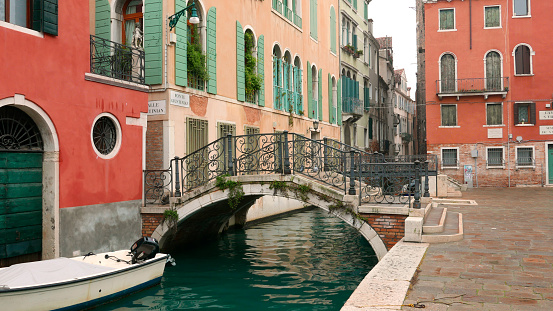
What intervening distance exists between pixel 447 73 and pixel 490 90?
7.29ft

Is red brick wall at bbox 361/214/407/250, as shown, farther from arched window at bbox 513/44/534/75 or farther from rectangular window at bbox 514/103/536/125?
arched window at bbox 513/44/534/75

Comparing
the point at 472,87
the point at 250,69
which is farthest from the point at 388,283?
the point at 472,87

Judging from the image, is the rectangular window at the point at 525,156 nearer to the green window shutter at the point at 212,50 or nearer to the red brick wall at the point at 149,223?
the green window shutter at the point at 212,50

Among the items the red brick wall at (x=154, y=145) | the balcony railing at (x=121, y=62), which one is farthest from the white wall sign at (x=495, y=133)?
the balcony railing at (x=121, y=62)

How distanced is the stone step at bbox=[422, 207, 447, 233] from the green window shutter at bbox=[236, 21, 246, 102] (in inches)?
246

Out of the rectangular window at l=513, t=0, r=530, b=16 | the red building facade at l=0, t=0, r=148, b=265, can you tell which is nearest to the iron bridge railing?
the red building facade at l=0, t=0, r=148, b=265

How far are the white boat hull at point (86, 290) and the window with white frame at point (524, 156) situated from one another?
20.4m

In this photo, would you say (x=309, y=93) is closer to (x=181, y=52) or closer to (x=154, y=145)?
(x=181, y=52)

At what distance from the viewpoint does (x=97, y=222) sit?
9.80 m

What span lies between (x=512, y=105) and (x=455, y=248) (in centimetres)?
1950

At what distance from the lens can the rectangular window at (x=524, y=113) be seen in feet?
79.6

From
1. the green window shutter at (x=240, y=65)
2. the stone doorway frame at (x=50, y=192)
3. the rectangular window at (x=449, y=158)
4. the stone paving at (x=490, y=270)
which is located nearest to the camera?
the stone paving at (x=490, y=270)

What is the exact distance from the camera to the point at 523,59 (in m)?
24.7

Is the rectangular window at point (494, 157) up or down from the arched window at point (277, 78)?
down
